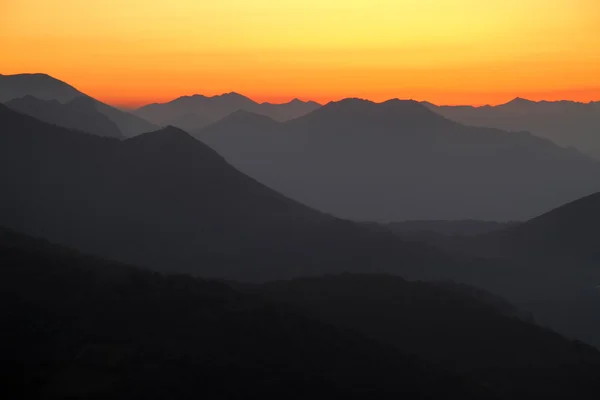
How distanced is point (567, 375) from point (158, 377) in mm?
49055

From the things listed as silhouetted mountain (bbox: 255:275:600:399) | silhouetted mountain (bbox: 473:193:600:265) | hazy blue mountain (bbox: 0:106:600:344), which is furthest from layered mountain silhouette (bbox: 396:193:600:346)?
silhouetted mountain (bbox: 255:275:600:399)

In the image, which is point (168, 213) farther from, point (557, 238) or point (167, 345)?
point (557, 238)

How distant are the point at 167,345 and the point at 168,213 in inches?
3725

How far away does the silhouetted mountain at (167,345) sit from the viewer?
140 ft

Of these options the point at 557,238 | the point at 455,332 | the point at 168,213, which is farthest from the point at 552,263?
the point at 455,332

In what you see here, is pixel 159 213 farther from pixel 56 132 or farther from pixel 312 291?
pixel 312 291

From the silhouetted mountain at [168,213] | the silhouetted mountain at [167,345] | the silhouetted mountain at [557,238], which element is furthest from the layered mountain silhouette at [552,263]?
the silhouetted mountain at [167,345]

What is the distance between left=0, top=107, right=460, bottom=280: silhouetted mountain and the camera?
123938mm

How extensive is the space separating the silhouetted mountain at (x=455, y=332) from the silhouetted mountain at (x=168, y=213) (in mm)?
35852

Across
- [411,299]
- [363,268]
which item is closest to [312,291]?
[411,299]

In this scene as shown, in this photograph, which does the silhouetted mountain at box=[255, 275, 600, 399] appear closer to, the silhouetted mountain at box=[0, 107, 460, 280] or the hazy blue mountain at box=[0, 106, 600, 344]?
the hazy blue mountain at box=[0, 106, 600, 344]

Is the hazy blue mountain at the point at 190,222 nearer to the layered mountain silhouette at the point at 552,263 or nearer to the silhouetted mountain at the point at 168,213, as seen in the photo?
the silhouetted mountain at the point at 168,213

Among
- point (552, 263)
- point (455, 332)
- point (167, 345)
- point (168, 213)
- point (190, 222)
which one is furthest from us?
point (552, 263)

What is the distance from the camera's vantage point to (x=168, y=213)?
464 feet
